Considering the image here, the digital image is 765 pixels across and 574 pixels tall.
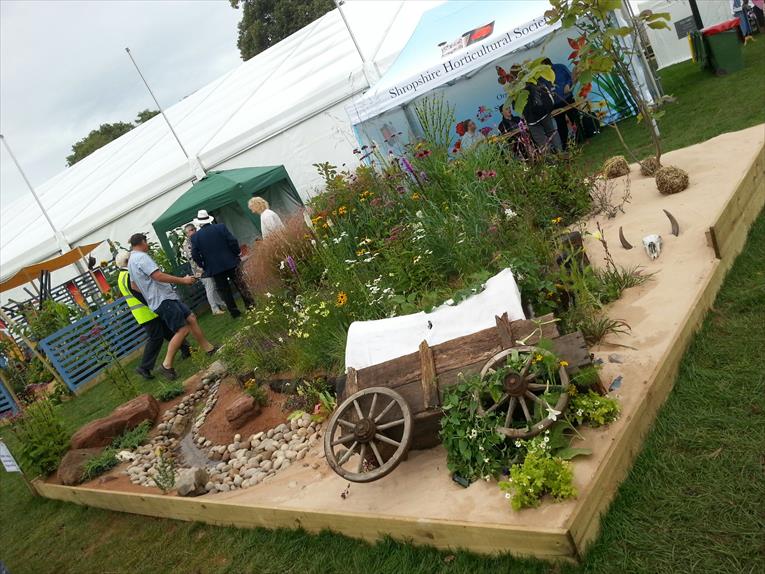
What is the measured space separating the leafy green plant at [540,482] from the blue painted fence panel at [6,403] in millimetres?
9909

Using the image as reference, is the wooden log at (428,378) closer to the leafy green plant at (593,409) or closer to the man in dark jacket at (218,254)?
the leafy green plant at (593,409)

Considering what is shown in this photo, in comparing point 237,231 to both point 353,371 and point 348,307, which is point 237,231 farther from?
point 353,371

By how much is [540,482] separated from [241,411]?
3243 mm

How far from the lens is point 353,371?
4.04 m

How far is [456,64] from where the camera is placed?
9.73 meters

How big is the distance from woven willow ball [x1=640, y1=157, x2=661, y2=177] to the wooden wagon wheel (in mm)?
4115

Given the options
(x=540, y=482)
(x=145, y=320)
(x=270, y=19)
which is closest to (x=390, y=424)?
(x=540, y=482)

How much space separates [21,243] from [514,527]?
54.0ft

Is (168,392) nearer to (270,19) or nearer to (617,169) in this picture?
(617,169)

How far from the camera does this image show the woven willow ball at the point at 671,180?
5727mm

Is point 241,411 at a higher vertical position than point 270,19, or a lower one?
lower

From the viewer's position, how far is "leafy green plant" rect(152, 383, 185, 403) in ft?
22.3

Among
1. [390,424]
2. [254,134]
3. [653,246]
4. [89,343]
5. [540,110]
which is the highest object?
[254,134]

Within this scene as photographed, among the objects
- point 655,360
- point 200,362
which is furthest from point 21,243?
point 655,360
